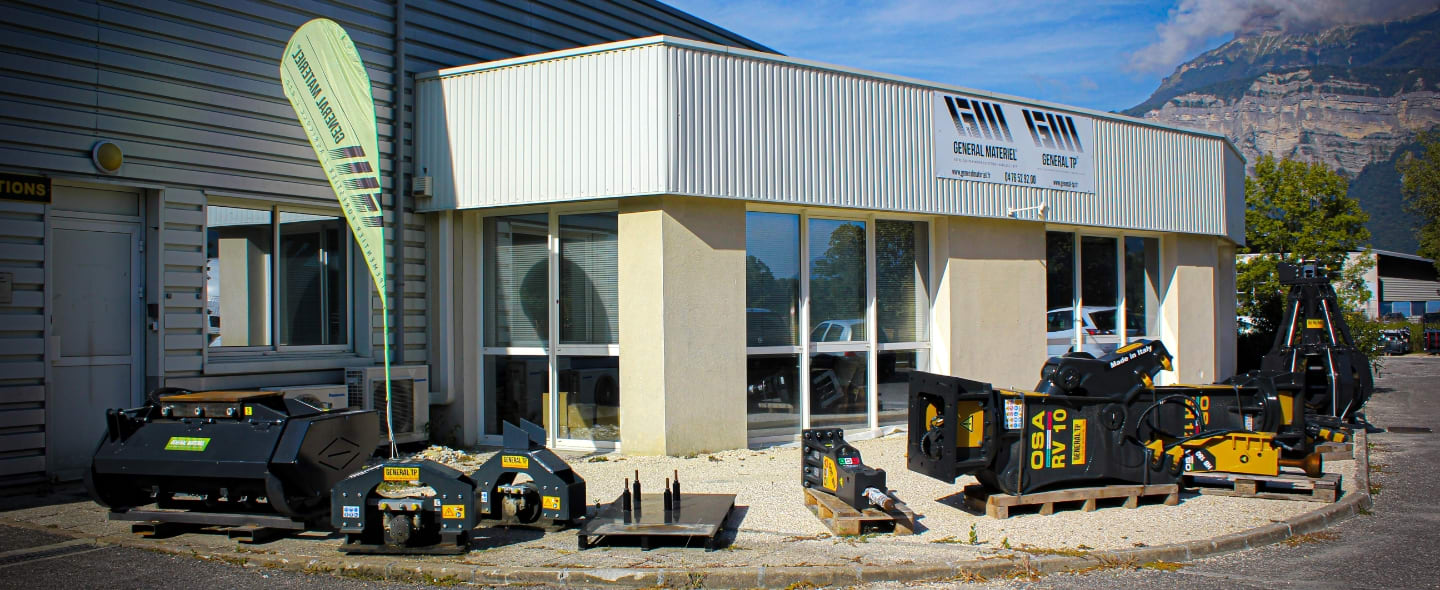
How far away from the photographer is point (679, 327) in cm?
1005

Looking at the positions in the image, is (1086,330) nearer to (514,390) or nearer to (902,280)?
(902,280)

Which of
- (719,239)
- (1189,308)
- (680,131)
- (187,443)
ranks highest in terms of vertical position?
(680,131)

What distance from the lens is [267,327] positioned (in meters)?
10.3

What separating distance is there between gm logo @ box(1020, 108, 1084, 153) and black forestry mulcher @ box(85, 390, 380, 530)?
32.4 feet

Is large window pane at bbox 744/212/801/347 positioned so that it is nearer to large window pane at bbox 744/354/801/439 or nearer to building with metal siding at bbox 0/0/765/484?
large window pane at bbox 744/354/801/439

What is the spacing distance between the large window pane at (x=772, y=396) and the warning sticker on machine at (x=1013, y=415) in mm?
4004

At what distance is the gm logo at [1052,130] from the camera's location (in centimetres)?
1320

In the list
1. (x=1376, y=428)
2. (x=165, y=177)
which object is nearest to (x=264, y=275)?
(x=165, y=177)

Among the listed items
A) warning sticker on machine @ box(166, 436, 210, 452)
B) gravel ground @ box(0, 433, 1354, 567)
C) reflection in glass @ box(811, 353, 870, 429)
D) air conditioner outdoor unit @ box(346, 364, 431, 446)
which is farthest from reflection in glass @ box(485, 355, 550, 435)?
warning sticker on machine @ box(166, 436, 210, 452)

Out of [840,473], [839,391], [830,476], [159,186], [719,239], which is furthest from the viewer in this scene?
[839,391]

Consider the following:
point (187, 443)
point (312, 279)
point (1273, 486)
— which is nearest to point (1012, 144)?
point (1273, 486)

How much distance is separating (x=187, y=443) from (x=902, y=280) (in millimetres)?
8302

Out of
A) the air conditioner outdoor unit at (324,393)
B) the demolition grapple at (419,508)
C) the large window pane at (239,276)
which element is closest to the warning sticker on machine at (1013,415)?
the demolition grapple at (419,508)

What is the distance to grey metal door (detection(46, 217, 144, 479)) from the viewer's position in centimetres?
867
